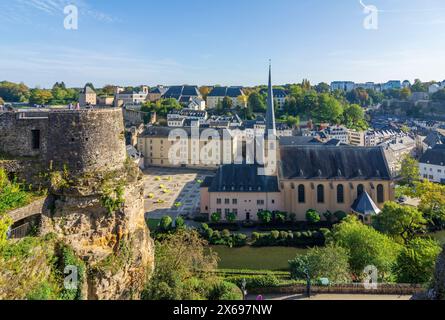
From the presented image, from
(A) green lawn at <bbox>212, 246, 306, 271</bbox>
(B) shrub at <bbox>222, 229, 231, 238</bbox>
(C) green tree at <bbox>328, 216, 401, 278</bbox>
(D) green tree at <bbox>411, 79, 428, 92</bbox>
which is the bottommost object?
(A) green lawn at <bbox>212, 246, 306, 271</bbox>

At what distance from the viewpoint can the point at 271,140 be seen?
4219cm

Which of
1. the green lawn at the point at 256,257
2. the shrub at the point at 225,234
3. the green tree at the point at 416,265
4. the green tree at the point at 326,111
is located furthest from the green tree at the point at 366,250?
the green tree at the point at 326,111

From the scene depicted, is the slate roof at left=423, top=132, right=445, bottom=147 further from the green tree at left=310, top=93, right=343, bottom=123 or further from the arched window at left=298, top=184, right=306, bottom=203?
the arched window at left=298, top=184, right=306, bottom=203

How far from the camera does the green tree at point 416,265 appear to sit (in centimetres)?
1962

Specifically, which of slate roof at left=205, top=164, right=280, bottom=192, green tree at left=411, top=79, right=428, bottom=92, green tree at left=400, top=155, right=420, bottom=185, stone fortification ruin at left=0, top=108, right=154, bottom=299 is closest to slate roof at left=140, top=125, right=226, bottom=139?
slate roof at left=205, top=164, right=280, bottom=192

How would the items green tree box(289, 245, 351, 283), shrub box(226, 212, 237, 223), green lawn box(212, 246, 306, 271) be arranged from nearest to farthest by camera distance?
green tree box(289, 245, 351, 283) → green lawn box(212, 246, 306, 271) → shrub box(226, 212, 237, 223)

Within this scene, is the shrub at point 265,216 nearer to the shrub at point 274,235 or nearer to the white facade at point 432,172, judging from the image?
the shrub at point 274,235

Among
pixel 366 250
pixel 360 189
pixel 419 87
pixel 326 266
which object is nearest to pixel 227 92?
pixel 360 189

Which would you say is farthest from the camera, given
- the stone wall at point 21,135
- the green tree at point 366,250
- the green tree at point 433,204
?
the green tree at point 433,204

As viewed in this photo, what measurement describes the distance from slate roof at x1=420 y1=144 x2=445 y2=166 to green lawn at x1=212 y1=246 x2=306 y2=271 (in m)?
32.3

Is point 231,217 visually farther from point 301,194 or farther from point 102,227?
point 102,227

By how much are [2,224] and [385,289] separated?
1572cm

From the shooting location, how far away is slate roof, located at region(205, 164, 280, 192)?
38094mm

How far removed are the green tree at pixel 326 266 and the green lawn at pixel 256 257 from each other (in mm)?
6147
